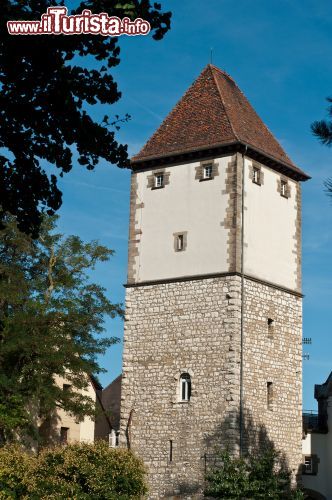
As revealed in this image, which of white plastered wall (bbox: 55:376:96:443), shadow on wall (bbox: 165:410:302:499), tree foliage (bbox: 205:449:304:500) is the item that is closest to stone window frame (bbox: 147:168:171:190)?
shadow on wall (bbox: 165:410:302:499)

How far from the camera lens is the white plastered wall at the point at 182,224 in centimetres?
3484

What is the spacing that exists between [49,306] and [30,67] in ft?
76.4

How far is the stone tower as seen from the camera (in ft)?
110

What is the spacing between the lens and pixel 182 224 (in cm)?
3584

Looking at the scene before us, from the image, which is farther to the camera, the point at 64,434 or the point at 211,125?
the point at 64,434

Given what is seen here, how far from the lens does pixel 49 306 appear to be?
36781mm

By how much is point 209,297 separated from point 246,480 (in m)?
6.28

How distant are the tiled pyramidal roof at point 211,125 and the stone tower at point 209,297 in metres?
0.05

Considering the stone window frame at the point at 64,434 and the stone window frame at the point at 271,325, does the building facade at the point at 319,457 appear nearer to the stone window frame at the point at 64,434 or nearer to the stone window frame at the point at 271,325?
the stone window frame at the point at 271,325

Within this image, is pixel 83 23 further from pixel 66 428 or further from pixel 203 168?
pixel 66 428

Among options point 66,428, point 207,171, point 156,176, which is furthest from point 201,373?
point 66,428

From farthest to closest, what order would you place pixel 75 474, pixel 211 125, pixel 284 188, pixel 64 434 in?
1. pixel 64 434
2. pixel 284 188
3. pixel 211 125
4. pixel 75 474

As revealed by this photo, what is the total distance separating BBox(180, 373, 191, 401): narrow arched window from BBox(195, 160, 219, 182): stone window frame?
6390 millimetres

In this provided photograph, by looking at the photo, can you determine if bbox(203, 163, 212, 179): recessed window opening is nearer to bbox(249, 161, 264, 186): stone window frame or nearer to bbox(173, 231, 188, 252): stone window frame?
bbox(249, 161, 264, 186): stone window frame
